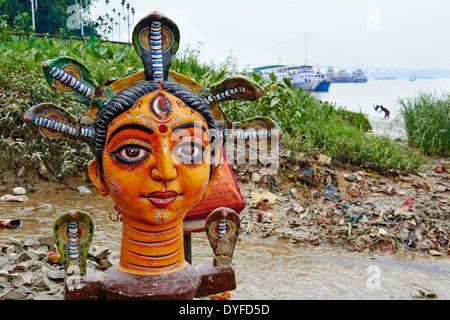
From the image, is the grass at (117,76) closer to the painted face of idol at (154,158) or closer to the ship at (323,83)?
the painted face of idol at (154,158)

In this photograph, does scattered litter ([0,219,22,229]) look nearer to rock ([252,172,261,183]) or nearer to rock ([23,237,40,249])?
rock ([23,237,40,249])

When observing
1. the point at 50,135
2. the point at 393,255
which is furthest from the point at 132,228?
the point at 393,255

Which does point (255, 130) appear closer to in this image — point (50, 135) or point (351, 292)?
point (50, 135)

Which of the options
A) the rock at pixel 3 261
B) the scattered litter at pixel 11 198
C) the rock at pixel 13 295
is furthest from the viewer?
the scattered litter at pixel 11 198

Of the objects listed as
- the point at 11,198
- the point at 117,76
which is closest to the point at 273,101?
the point at 117,76

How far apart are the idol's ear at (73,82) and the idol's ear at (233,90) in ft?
1.71

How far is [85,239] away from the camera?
227 centimetres

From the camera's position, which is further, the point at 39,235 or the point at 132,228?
the point at 39,235

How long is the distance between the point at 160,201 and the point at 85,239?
1.57 feet

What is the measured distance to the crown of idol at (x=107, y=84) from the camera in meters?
2.16

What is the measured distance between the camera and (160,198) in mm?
2129

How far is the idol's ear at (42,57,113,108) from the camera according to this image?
214 cm

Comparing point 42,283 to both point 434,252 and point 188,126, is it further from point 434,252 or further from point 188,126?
point 434,252

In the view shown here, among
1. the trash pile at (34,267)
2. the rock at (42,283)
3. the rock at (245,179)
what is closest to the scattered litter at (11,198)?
the trash pile at (34,267)
